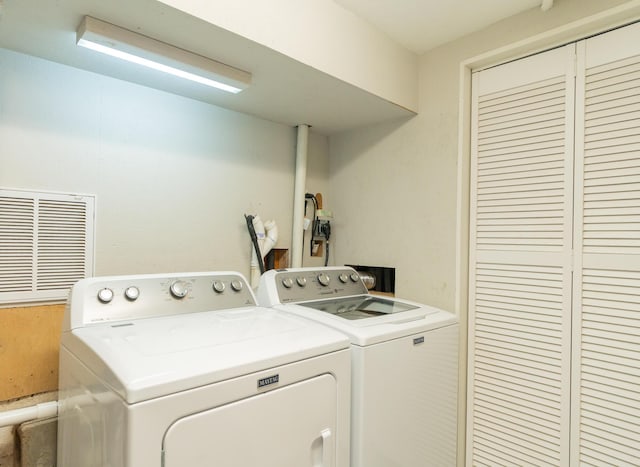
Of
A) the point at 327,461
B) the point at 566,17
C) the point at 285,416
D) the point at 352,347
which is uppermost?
the point at 566,17

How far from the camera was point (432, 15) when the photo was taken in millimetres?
1731

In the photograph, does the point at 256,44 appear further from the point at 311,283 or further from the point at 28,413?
the point at 28,413

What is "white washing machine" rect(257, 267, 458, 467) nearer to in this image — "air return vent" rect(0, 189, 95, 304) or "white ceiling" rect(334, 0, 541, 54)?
"air return vent" rect(0, 189, 95, 304)

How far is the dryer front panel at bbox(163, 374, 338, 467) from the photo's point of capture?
87cm

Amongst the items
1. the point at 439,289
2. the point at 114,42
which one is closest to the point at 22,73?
the point at 114,42

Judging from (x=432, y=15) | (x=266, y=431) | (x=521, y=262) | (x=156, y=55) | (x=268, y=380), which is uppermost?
(x=432, y=15)

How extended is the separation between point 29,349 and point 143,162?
0.92 meters

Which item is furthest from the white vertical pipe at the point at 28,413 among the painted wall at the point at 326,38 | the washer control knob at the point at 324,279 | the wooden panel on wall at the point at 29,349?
the painted wall at the point at 326,38

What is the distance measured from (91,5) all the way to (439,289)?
1.88 meters

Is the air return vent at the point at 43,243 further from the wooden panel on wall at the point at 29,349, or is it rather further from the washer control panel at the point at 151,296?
the washer control panel at the point at 151,296

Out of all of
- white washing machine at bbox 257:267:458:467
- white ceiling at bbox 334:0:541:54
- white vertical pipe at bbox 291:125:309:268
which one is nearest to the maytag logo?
white washing machine at bbox 257:267:458:467

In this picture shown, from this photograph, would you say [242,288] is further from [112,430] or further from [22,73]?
[22,73]

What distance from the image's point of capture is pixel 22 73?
4.88 ft

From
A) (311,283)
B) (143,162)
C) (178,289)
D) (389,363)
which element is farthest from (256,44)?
(389,363)
